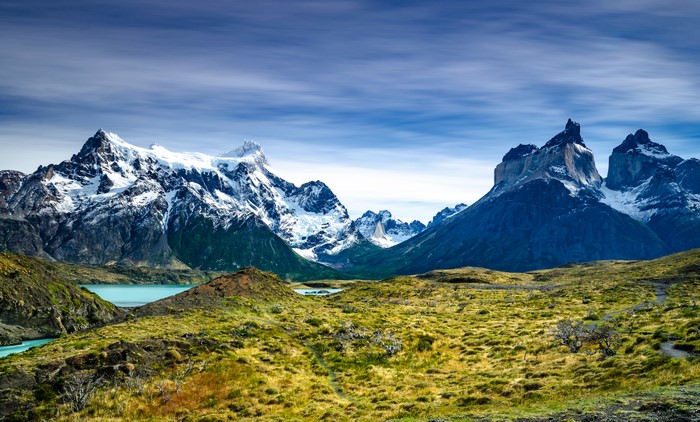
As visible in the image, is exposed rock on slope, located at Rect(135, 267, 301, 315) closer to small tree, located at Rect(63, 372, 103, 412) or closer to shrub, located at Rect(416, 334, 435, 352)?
small tree, located at Rect(63, 372, 103, 412)

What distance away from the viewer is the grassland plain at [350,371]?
110 ft

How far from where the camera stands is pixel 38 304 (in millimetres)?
100188

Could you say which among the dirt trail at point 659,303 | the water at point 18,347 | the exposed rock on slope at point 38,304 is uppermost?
the dirt trail at point 659,303

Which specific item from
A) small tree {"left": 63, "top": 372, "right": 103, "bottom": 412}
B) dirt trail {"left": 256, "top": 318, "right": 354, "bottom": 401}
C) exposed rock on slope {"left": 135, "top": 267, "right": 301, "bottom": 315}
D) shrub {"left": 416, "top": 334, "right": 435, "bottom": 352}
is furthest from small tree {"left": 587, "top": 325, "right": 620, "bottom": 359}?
exposed rock on slope {"left": 135, "top": 267, "right": 301, "bottom": 315}

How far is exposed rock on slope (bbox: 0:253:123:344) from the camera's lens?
3723 inches

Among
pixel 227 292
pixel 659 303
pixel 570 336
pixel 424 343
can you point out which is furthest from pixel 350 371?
pixel 659 303

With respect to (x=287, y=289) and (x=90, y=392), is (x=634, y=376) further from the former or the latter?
(x=287, y=289)

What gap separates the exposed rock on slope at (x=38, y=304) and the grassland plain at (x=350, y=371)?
41.0 m

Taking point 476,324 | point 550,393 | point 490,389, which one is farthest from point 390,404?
point 476,324

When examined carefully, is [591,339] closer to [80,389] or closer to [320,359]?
[320,359]

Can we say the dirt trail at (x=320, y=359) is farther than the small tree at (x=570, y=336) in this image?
No

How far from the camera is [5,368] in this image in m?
43.0

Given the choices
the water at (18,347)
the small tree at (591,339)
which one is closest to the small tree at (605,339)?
the small tree at (591,339)

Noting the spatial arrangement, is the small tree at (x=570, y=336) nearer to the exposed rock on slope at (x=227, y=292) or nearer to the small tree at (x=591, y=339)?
the small tree at (x=591, y=339)
